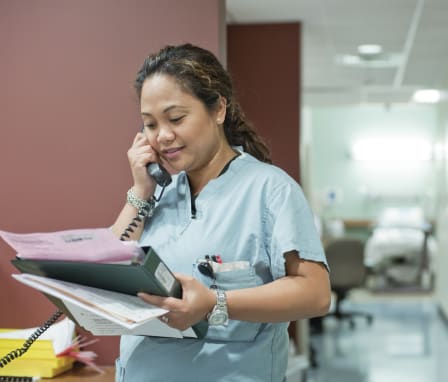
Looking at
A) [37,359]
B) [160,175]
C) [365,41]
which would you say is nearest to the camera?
[160,175]

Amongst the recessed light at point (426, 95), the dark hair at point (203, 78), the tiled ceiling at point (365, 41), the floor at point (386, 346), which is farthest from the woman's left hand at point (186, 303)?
the recessed light at point (426, 95)

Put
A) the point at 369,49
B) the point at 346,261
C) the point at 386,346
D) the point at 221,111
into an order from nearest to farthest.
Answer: the point at 221,111 < the point at 369,49 < the point at 386,346 < the point at 346,261

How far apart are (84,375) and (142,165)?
77 cm

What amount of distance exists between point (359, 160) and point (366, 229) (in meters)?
1.08

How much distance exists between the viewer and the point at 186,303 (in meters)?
1.38

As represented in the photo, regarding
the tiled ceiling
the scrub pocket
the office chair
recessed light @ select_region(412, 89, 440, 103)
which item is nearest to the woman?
the scrub pocket

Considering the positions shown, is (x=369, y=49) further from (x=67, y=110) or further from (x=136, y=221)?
(x=136, y=221)

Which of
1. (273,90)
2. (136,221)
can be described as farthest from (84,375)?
(273,90)

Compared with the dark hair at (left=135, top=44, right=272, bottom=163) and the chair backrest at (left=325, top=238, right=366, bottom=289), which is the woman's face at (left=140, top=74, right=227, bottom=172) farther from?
the chair backrest at (left=325, top=238, right=366, bottom=289)

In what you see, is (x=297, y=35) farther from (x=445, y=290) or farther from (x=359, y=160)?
(x=359, y=160)

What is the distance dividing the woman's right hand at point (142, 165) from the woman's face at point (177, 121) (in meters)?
0.16

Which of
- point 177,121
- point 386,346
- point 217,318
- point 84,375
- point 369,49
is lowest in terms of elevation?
point 386,346

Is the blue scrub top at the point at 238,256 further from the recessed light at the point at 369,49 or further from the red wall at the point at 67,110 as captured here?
the recessed light at the point at 369,49

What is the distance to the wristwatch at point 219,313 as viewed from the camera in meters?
1.45
